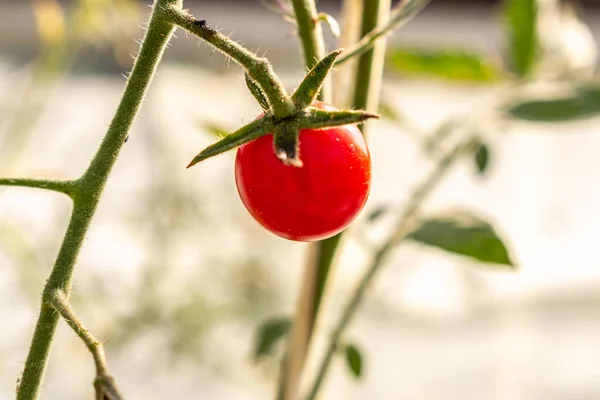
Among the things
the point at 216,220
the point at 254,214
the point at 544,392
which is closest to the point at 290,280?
the point at 216,220

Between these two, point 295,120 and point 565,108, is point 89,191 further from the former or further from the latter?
point 565,108

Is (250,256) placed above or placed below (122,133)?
below

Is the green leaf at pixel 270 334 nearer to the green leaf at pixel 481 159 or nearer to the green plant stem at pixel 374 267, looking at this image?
the green plant stem at pixel 374 267

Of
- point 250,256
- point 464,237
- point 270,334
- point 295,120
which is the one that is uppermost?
point 295,120

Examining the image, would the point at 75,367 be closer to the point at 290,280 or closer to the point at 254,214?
the point at 290,280

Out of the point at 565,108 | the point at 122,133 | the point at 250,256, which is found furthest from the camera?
the point at 250,256

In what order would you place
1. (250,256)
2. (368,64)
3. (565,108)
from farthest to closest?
(250,256), (565,108), (368,64)

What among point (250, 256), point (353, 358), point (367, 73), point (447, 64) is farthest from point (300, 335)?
point (250, 256)
